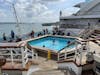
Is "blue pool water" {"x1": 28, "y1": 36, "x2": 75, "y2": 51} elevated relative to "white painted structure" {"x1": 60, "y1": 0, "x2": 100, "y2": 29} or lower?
lower

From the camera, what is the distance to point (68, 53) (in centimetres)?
1221

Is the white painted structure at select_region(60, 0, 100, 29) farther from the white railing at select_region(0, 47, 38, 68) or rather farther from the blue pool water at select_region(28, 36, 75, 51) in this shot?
the white railing at select_region(0, 47, 38, 68)

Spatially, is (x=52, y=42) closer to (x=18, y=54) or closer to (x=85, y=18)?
(x=85, y=18)

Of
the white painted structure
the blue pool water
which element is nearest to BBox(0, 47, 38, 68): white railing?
the blue pool water

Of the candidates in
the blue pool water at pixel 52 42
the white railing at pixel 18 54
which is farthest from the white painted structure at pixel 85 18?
the white railing at pixel 18 54

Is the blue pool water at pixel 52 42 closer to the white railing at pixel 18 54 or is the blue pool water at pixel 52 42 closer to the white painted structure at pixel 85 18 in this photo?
the white painted structure at pixel 85 18

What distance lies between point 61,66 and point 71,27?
774 inches

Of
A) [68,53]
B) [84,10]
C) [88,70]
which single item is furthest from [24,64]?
[84,10]

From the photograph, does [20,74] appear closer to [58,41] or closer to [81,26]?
[58,41]

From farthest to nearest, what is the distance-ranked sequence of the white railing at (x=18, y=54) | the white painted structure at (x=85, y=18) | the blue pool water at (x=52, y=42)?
1. the white painted structure at (x=85, y=18)
2. the blue pool water at (x=52, y=42)
3. the white railing at (x=18, y=54)

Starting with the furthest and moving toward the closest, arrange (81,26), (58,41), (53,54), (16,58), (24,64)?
(81,26) < (58,41) < (53,54) < (16,58) < (24,64)

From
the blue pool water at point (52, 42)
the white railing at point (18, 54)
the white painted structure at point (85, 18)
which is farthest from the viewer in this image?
the white painted structure at point (85, 18)

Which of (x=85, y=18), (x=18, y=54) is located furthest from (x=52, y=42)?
(x=18, y=54)

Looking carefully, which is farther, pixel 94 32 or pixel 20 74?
pixel 94 32
